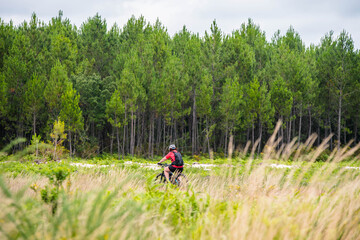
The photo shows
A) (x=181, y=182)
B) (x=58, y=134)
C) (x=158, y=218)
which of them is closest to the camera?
(x=158, y=218)

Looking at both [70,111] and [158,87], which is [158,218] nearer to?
[70,111]

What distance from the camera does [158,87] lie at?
3216 centimetres

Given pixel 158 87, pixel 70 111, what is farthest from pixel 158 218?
pixel 158 87

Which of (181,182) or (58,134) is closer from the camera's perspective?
(181,182)

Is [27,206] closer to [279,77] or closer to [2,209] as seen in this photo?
[2,209]

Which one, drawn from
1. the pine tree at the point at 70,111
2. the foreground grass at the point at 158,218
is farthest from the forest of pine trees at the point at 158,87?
the foreground grass at the point at 158,218

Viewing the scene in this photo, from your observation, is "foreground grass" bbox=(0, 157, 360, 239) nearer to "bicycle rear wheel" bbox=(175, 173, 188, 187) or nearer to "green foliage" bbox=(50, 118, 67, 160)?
"bicycle rear wheel" bbox=(175, 173, 188, 187)

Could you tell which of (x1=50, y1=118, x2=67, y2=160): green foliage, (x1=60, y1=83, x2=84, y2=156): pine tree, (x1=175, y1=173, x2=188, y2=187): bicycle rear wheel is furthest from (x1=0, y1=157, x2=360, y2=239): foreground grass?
(x1=60, y1=83, x2=84, y2=156): pine tree

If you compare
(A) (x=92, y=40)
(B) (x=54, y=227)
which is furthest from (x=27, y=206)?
(A) (x=92, y=40)

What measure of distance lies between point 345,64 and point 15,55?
113 feet

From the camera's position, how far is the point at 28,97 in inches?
1109

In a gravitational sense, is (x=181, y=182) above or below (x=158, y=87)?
below

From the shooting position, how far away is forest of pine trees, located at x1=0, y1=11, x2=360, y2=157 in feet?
97.2

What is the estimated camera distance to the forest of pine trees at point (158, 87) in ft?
97.2
